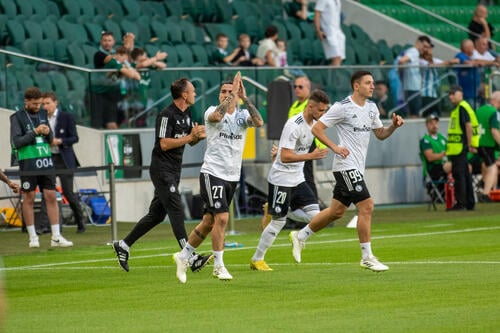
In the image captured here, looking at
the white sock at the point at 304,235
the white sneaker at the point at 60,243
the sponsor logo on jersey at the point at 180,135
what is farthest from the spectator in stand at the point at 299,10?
the sponsor logo on jersey at the point at 180,135

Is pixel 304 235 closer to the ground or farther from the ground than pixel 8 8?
closer to the ground

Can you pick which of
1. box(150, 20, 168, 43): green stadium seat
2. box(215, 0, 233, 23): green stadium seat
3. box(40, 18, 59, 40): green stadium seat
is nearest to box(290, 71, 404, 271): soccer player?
box(40, 18, 59, 40): green stadium seat

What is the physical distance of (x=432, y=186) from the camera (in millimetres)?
27875

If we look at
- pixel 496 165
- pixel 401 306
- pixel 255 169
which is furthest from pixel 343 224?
pixel 401 306

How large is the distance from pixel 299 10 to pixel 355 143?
1823 centimetres

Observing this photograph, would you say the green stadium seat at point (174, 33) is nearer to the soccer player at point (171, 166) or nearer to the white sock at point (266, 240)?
the soccer player at point (171, 166)

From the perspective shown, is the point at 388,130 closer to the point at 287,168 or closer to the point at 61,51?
the point at 287,168

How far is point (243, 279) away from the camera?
1508 centimetres

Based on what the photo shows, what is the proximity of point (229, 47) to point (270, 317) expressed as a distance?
63.3 feet

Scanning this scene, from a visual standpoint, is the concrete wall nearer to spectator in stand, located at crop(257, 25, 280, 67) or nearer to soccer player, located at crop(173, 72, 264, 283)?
spectator in stand, located at crop(257, 25, 280, 67)

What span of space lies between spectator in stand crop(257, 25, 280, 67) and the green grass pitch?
8273mm

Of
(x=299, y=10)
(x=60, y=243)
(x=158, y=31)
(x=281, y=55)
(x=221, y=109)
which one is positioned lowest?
(x=60, y=243)

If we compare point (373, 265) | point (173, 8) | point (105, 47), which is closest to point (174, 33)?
point (173, 8)

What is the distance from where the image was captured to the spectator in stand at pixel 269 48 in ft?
97.1
